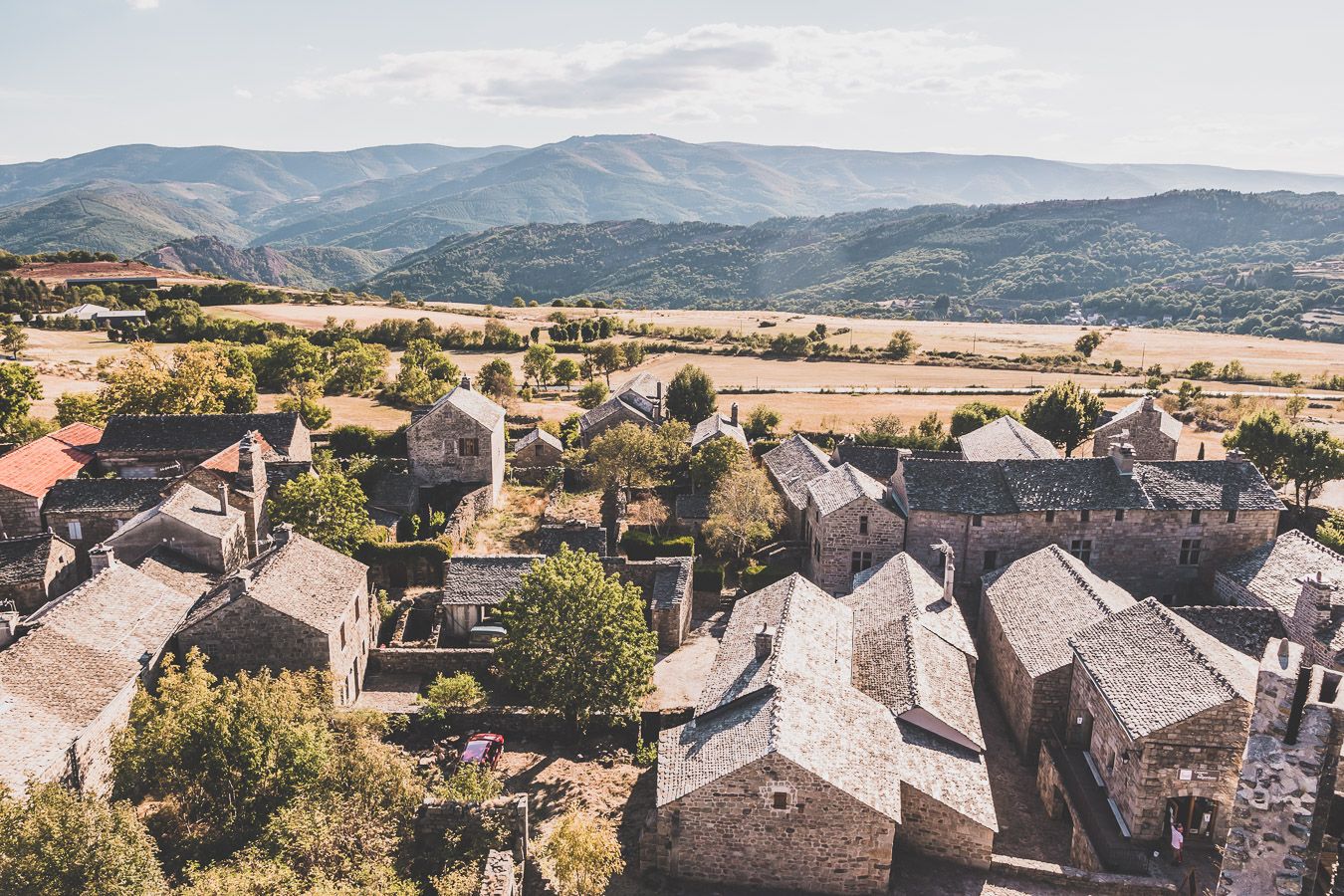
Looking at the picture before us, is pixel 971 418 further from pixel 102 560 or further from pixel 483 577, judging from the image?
pixel 102 560

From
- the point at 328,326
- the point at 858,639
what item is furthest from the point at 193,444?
the point at 328,326

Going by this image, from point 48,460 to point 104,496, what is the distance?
9.20m

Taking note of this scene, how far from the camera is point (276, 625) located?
112 ft

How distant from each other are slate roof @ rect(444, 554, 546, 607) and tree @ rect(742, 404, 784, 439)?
4057 cm

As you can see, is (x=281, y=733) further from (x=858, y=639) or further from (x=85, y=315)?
(x=85, y=315)

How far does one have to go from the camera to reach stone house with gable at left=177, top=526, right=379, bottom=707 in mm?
34156

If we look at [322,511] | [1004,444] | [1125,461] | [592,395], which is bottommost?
[592,395]

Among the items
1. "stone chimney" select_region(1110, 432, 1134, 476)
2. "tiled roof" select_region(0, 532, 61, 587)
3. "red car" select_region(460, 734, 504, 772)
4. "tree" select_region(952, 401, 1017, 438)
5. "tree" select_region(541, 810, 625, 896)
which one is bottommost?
"red car" select_region(460, 734, 504, 772)

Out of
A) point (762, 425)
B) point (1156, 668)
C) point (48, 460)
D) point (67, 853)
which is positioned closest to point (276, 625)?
point (67, 853)

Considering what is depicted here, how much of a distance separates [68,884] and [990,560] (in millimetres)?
41901

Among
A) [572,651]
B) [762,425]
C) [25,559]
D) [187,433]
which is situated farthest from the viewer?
[762,425]

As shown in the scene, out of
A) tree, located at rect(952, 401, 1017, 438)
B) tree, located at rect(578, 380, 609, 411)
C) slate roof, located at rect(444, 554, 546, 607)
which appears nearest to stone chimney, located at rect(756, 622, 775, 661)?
slate roof, located at rect(444, 554, 546, 607)

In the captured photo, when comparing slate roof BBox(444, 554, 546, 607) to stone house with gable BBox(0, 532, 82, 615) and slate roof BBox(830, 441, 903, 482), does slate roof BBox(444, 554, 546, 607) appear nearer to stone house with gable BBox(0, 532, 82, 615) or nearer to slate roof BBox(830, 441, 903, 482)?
stone house with gable BBox(0, 532, 82, 615)

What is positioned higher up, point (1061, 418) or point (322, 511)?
point (1061, 418)
